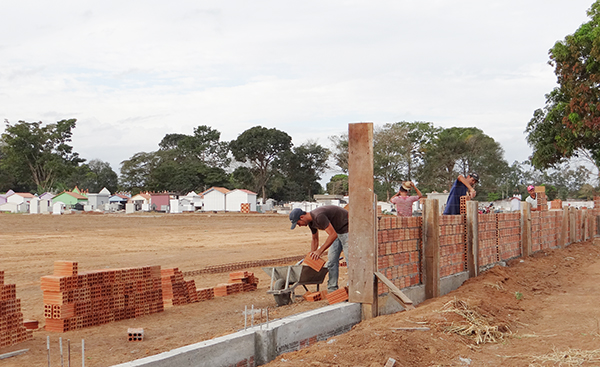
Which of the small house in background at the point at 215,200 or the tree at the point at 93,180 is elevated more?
the tree at the point at 93,180

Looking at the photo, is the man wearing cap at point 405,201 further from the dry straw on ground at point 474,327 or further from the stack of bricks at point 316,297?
the dry straw on ground at point 474,327

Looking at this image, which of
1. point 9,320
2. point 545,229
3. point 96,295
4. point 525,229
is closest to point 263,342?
point 9,320

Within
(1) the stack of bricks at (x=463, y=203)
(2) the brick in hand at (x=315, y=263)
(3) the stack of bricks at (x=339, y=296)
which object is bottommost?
(3) the stack of bricks at (x=339, y=296)

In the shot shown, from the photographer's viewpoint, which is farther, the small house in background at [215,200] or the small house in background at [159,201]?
the small house in background at [159,201]

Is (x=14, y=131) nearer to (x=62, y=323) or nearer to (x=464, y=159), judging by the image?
(x=464, y=159)

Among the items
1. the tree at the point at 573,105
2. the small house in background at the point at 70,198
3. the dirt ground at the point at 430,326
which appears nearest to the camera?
the dirt ground at the point at 430,326

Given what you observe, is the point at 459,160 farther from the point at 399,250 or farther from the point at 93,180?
the point at 93,180

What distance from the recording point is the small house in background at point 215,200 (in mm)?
55469

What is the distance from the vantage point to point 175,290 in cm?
956

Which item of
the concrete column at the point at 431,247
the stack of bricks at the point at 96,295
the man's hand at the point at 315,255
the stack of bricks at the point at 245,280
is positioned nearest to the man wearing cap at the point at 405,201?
the concrete column at the point at 431,247

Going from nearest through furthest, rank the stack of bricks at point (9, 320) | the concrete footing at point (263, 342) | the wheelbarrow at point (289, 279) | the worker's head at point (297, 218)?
the concrete footing at point (263, 342)
the stack of bricks at point (9, 320)
the worker's head at point (297, 218)
the wheelbarrow at point (289, 279)

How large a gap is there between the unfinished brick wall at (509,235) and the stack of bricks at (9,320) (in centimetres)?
898

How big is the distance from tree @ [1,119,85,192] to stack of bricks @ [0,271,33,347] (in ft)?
217

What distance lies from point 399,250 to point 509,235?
5.89 m
